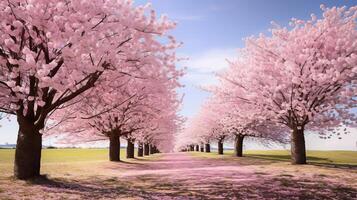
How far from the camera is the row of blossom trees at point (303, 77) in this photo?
20.6 metres

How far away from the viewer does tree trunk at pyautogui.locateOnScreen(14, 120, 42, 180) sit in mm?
13891

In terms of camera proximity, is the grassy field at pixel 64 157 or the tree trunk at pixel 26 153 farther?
the grassy field at pixel 64 157

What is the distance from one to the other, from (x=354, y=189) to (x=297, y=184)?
2.21 meters

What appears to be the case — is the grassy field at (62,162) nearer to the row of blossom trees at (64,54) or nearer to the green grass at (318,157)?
the row of blossom trees at (64,54)

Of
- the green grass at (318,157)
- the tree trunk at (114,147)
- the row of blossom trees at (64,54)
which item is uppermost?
the row of blossom trees at (64,54)

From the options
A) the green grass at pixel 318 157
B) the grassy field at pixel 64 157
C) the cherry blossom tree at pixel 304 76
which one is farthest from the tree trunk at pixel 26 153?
the grassy field at pixel 64 157

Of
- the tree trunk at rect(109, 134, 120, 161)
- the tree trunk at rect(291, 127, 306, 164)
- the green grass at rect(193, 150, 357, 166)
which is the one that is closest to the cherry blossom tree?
the tree trunk at rect(291, 127, 306, 164)

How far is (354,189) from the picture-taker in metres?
13.7

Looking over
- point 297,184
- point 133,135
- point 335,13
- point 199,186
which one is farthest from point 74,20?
point 133,135

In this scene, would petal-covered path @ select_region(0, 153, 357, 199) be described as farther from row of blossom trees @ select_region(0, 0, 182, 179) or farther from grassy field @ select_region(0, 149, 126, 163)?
grassy field @ select_region(0, 149, 126, 163)

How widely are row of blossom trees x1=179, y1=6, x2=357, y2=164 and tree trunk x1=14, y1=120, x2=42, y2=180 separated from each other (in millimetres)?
13671

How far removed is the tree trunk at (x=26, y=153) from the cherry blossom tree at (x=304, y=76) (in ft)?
44.8

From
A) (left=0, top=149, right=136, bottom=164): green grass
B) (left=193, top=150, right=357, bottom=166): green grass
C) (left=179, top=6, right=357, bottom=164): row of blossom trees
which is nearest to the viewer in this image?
(left=179, top=6, right=357, bottom=164): row of blossom trees

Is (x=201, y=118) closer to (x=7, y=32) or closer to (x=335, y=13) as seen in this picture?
(x=335, y=13)
